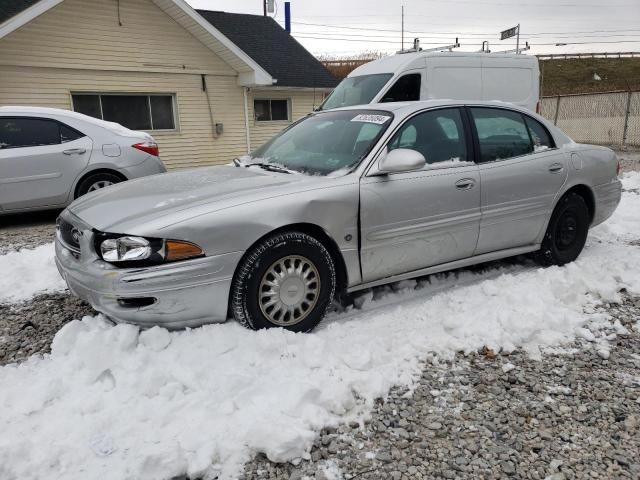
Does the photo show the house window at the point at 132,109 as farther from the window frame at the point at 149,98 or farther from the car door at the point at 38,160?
the car door at the point at 38,160

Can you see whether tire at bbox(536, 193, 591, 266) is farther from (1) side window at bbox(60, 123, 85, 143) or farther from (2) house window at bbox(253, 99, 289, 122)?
(2) house window at bbox(253, 99, 289, 122)

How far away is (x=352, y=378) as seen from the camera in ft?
9.29

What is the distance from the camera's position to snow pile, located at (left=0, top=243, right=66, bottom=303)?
4211 mm

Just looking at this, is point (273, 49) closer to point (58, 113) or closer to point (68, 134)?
point (58, 113)

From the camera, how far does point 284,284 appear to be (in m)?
3.22

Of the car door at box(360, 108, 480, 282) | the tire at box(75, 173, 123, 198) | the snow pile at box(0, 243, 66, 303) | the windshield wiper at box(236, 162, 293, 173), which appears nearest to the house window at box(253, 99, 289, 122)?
the tire at box(75, 173, 123, 198)

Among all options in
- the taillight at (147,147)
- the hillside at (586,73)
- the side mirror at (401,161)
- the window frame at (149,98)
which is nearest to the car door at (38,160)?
the taillight at (147,147)

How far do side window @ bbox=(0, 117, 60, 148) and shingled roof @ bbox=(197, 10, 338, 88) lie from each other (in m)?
8.03

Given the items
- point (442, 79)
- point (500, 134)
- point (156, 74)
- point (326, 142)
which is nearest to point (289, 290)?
point (326, 142)

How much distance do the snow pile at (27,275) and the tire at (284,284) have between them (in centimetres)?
205

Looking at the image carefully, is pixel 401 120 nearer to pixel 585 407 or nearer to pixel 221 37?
pixel 585 407

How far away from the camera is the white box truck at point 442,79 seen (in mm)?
9336

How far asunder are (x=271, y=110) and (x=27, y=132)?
8.69 metres

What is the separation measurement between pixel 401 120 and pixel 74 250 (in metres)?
2.42
